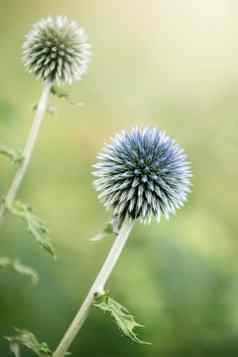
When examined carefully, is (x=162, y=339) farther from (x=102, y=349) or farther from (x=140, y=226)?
(x=140, y=226)

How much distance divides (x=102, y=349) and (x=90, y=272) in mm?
371

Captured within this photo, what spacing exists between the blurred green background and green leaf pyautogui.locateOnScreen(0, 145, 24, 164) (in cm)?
116

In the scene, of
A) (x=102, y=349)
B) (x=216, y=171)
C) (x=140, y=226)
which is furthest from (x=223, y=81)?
(x=102, y=349)

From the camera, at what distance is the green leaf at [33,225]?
147 centimetres

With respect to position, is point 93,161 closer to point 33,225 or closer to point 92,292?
point 33,225

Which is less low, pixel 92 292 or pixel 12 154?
pixel 12 154

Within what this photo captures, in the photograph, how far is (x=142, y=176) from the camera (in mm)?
1538

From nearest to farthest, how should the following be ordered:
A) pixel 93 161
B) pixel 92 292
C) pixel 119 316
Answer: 1. pixel 119 316
2. pixel 92 292
3. pixel 93 161

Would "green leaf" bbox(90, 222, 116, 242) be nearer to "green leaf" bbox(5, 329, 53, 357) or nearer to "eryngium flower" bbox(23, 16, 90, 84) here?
"green leaf" bbox(5, 329, 53, 357)

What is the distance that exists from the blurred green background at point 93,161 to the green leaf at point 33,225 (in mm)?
1222

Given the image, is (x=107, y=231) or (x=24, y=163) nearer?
(x=107, y=231)

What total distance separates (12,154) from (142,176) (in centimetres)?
39

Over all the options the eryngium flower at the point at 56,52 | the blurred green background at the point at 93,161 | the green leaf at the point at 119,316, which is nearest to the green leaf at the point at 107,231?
the green leaf at the point at 119,316

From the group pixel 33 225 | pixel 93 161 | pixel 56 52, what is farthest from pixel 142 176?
pixel 93 161
